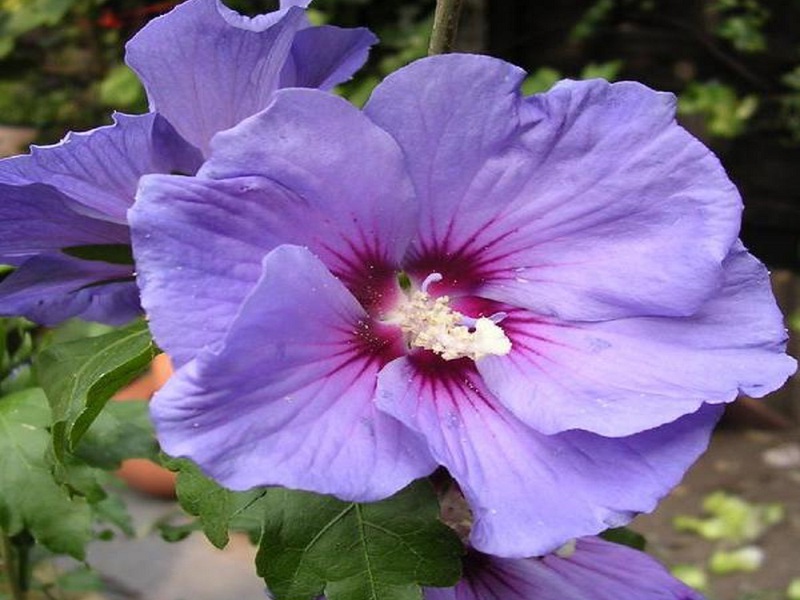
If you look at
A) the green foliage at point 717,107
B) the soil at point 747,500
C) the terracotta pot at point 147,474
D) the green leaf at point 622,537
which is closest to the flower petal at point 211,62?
the green leaf at point 622,537

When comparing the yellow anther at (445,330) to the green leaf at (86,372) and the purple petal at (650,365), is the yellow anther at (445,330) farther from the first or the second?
the green leaf at (86,372)

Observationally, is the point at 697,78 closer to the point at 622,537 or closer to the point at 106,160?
the point at 622,537

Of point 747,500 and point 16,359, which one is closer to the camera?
point 16,359

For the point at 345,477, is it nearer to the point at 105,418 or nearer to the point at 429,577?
the point at 429,577

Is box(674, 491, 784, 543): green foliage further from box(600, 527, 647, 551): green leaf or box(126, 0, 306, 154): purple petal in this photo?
box(126, 0, 306, 154): purple petal

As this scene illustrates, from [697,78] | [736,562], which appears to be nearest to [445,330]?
[736,562]

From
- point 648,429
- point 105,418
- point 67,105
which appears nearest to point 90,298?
point 105,418

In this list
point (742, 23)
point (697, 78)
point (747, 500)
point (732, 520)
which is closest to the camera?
point (732, 520)
